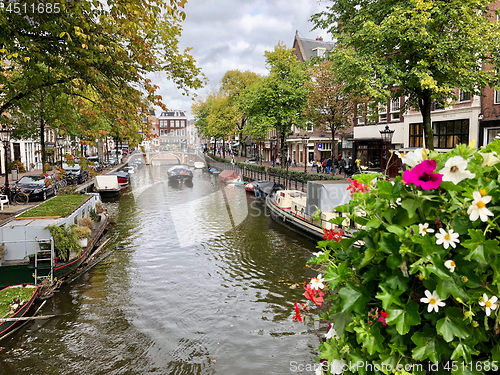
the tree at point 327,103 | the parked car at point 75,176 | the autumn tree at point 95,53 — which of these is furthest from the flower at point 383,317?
the parked car at point 75,176

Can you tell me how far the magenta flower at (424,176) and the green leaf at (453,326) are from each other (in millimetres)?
793

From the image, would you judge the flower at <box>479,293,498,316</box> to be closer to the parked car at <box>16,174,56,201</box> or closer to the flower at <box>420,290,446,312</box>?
the flower at <box>420,290,446,312</box>

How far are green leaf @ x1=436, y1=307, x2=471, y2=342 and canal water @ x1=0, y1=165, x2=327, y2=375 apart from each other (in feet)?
21.9

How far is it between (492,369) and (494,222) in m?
0.93

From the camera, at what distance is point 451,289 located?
87.3 inches

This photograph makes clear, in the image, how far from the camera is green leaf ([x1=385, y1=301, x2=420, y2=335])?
7.54 feet

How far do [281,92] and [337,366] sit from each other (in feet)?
109

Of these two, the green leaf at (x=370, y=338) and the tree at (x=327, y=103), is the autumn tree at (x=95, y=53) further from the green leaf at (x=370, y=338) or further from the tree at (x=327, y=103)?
the tree at (x=327, y=103)

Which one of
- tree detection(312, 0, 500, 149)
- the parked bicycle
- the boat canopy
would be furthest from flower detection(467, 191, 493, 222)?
the parked bicycle

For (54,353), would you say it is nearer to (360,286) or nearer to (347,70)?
(360,286)

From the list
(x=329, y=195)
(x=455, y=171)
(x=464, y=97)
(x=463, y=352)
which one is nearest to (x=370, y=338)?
(x=463, y=352)

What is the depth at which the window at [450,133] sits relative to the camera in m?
25.1

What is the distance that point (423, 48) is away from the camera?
15875 mm

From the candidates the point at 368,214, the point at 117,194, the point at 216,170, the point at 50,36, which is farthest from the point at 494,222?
the point at 216,170
